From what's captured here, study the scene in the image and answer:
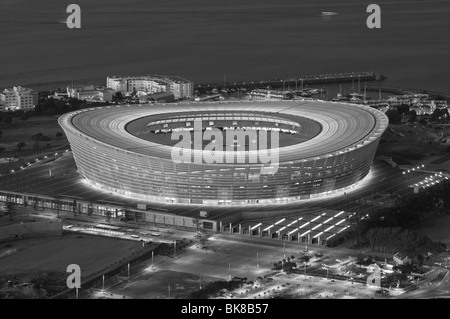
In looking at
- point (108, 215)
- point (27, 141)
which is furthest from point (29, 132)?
point (108, 215)

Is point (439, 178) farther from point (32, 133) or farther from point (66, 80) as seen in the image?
point (66, 80)

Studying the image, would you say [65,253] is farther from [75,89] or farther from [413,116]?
[75,89]

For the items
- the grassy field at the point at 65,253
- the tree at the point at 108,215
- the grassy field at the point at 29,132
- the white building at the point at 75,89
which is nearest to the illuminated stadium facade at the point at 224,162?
the tree at the point at 108,215

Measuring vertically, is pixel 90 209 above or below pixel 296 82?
below

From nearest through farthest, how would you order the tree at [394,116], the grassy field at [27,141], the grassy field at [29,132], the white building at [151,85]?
1. the grassy field at [27,141]
2. the grassy field at [29,132]
3. the tree at [394,116]
4. the white building at [151,85]

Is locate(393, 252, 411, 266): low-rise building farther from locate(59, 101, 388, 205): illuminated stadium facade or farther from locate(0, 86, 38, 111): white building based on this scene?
locate(0, 86, 38, 111): white building

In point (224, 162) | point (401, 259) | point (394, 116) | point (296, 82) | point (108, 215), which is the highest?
point (224, 162)

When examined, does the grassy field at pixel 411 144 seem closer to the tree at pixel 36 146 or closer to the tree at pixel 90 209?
the tree at pixel 90 209
